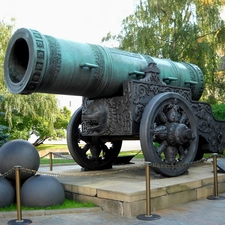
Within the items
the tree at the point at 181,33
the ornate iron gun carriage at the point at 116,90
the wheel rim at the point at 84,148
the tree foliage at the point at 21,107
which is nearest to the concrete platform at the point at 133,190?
the ornate iron gun carriage at the point at 116,90

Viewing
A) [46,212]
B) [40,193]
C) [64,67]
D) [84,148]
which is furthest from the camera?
[84,148]

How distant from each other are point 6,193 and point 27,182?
30cm

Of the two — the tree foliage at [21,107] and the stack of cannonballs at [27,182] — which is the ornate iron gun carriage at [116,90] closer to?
the stack of cannonballs at [27,182]

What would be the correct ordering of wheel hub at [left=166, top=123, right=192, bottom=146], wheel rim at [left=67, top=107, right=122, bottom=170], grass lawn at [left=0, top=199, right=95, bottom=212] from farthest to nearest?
wheel rim at [left=67, top=107, right=122, bottom=170]
wheel hub at [left=166, top=123, right=192, bottom=146]
grass lawn at [left=0, top=199, right=95, bottom=212]

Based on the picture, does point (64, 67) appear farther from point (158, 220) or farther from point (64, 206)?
point (158, 220)

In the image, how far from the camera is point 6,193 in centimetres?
466

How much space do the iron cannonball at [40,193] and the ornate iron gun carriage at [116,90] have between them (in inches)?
50.5

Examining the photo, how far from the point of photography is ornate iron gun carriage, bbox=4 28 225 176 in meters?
4.99

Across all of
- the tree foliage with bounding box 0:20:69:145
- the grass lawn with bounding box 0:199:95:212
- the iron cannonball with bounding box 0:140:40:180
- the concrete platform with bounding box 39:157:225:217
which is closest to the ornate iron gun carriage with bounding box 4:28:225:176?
the concrete platform with bounding box 39:157:225:217

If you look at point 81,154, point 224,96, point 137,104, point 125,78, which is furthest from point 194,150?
point 224,96

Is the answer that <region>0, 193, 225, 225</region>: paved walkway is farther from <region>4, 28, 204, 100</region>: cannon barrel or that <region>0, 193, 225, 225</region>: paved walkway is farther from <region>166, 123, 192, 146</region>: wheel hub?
<region>4, 28, 204, 100</region>: cannon barrel

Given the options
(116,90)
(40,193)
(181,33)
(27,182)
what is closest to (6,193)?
(27,182)

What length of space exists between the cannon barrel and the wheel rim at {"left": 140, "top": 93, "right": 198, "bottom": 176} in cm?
71

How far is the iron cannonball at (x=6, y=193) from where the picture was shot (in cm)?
462
